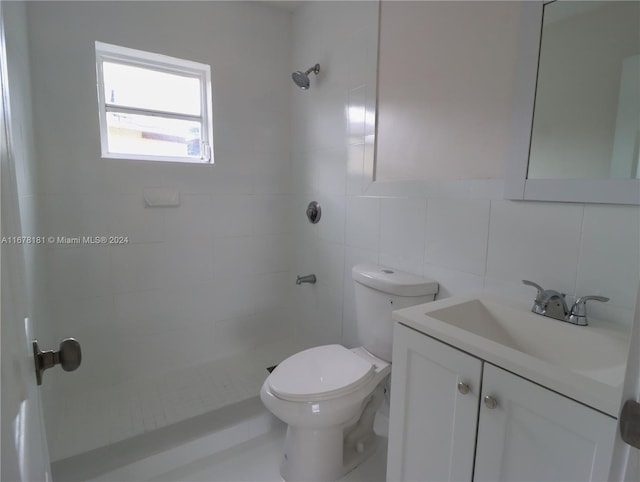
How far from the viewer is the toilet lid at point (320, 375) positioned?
48.9 inches

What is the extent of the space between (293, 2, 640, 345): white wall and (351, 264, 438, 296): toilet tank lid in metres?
0.05

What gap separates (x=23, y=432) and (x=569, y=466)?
954 mm

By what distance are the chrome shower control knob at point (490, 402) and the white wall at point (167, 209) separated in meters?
1.78

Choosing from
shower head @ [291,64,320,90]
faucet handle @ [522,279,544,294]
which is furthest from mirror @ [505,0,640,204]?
shower head @ [291,64,320,90]

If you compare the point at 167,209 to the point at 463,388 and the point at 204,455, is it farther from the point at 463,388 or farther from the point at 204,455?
the point at 463,388

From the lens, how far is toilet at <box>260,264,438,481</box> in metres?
1.25

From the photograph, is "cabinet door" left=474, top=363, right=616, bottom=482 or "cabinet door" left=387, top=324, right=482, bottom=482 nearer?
"cabinet door" left=474, top=363, right=616, bottom=482

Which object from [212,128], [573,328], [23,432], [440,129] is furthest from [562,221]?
[212,128]

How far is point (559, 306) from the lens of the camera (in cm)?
97

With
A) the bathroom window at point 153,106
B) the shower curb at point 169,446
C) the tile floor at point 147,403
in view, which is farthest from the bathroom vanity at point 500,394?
the bathroom window at point 153,106

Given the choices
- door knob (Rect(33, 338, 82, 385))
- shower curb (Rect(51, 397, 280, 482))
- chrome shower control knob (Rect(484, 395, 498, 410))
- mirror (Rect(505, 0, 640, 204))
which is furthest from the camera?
shower curb (Rect(51, 397, 280, 482))

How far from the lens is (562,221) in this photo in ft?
3.32

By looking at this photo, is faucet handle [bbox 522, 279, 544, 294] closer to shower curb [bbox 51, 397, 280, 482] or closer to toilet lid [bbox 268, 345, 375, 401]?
toilet lid [bbox 268, 345, 375, 401]

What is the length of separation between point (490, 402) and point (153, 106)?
221 cm
